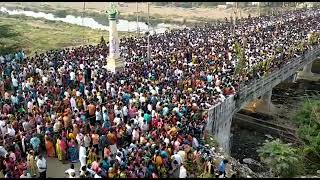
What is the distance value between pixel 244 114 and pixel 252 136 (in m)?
2.55

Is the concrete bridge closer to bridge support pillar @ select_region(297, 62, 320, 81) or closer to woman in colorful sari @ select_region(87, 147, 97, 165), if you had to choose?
woman in colorful sari @ select_region(87, 147, 97, 165)

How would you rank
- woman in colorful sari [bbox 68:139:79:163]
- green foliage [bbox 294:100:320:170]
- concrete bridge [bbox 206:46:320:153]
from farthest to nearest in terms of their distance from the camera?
green foliage [bbox 294:100:320:170] < concrete bridge [bbox 206:46:320:153] < woman in colorful sari [bbox 68:139:79:163]

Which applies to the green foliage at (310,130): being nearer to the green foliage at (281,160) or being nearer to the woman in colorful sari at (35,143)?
the green foliage at (281,160)

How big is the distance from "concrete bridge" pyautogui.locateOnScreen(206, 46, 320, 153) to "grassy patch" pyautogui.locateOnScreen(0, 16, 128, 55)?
20.1 meters

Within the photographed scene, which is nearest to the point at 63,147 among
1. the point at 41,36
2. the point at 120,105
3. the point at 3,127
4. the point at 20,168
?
the point at 20,168

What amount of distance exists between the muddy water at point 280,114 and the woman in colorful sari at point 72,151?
465 inches

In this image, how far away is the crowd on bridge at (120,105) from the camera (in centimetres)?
1275

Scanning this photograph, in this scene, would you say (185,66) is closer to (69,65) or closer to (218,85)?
(218,85)

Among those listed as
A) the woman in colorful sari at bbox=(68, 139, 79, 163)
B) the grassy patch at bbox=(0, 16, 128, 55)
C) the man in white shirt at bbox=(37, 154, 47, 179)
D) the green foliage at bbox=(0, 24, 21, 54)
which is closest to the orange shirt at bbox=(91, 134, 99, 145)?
the woman in colorful sari at bbox=(68, 139, 79, 163)

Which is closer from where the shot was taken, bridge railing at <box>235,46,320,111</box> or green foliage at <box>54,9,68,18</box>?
bridge railing at <box>235,46,320,111</box>

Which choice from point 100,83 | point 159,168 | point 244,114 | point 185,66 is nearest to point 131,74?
point 100,83

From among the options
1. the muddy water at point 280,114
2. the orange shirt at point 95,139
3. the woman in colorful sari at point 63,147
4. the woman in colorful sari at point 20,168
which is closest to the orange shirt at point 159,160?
the orange shirt at point 95,139

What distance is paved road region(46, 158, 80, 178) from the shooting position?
13.1 meters

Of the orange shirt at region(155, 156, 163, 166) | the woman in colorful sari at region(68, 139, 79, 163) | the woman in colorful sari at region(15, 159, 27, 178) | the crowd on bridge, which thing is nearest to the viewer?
the woman in colorful sari at region(15, 159, 27, 178)
